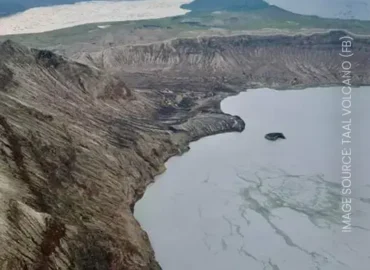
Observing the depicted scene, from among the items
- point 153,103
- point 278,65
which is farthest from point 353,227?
point 278,65

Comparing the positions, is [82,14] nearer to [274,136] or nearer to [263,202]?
[274,136]

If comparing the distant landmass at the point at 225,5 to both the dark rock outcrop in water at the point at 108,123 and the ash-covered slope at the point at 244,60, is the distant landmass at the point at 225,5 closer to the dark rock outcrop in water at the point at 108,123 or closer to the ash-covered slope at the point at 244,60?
the ash-covered slope at the point at 244,60

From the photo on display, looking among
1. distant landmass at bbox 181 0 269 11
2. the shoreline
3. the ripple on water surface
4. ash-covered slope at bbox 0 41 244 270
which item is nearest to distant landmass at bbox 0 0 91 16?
the shoreline

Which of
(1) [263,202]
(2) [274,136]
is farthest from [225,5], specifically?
(1) [263,202]

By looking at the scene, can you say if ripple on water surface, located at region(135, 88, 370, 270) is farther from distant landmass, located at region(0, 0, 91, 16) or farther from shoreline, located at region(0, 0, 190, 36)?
distant landmass, located at region(0, 0, 91, 16)

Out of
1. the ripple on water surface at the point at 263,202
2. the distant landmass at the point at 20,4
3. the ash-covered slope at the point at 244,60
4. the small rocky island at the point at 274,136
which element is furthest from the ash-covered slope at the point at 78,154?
the distant landmass at the point at 20,4
